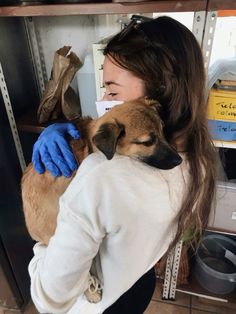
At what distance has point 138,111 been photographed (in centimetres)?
69

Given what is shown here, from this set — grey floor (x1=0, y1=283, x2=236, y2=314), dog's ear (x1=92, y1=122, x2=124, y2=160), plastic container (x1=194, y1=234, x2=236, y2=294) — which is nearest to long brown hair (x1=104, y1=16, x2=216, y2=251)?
dog's ear (x1=92, y1=122, x2=124, y2=160)

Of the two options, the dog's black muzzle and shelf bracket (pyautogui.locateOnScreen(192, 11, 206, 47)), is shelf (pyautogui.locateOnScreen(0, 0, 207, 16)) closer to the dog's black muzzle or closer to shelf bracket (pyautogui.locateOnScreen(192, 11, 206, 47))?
shelf bracket (pyautogui.locateOnScreen(192, 11, 206, 47))

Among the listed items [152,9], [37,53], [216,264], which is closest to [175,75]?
[152,9]

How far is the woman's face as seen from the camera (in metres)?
0.66

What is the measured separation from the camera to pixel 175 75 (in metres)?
0.62

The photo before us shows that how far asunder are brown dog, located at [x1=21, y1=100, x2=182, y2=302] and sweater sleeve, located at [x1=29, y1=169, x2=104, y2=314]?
12 cm

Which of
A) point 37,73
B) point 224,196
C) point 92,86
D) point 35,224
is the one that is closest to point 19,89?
point 37,73

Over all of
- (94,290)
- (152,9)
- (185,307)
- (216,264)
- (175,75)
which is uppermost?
(152,9)

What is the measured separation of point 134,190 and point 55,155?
0.38m

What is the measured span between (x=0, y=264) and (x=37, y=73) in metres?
0.96

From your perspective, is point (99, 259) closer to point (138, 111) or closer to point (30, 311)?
point (138, 111)

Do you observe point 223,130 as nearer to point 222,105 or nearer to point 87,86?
point 222,105

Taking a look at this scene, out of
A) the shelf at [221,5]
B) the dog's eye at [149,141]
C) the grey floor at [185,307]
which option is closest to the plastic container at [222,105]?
the shelf at [221,5]

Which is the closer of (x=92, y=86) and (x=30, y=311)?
(x=92, y=86)
